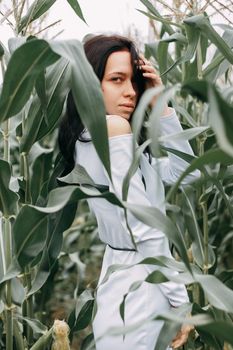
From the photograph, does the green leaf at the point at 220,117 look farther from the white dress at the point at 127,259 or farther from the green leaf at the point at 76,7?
the green leaf at the point at 76,7

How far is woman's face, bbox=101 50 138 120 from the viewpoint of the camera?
1515 millimetres

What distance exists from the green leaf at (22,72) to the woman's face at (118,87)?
0.33 metres

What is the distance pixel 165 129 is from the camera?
1.59 meters

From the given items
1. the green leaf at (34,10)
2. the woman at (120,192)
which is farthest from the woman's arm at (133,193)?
the green leaf at (34,10)

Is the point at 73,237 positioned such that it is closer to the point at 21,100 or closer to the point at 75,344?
the point at 75,344

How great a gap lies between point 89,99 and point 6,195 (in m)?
0.46

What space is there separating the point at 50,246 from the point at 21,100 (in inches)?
16.3

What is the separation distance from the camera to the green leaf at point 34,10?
5.05 feet

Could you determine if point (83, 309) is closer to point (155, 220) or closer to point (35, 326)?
point (35, 326)

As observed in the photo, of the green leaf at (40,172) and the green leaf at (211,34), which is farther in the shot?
the green leaf at (40,172)

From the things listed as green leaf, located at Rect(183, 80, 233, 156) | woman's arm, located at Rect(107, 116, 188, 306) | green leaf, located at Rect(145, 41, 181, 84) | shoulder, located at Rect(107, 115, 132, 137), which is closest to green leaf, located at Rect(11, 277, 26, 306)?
woman's arm, located at Rect(107, 116, 188, 306)

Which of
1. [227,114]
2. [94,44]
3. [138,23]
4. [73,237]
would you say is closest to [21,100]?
[94,44]

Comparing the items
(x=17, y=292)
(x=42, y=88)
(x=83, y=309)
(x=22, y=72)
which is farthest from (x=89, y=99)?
(x=83, y=309)

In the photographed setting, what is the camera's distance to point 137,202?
139 cm
